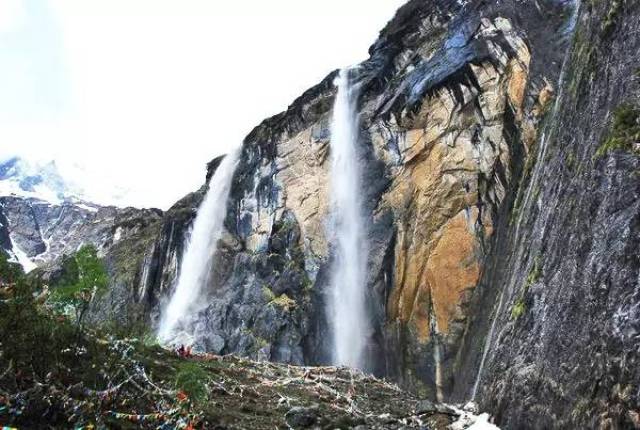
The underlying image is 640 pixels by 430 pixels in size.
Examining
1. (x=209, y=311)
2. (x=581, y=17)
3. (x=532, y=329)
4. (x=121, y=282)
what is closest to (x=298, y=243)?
(x=209, y=311)

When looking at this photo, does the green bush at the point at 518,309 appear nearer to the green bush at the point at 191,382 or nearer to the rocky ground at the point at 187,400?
the rocky ground at the point at 187,400

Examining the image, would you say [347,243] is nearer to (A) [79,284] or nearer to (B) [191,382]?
(A) [79,284]

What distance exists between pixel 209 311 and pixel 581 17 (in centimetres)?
2872

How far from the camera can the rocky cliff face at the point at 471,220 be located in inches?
380

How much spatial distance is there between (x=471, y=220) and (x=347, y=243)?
859 cm

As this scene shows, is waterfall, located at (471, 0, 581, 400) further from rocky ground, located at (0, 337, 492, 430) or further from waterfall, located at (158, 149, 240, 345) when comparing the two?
waterfall, located at (158, 149, 240, 345)

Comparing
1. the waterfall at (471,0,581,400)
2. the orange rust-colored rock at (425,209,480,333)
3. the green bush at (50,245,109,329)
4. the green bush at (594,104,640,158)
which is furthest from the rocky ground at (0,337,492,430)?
the orange rust-colored rock at (425,209,480,333)

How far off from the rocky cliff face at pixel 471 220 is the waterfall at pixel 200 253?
55.7 inches

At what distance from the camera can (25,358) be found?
9711 mm

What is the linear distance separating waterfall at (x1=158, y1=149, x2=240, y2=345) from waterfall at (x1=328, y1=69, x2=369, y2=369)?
1194 centimetres

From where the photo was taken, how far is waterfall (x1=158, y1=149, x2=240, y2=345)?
140 feet

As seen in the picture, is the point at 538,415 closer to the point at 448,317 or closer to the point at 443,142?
the point at 448,317

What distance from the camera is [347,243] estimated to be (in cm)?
3350

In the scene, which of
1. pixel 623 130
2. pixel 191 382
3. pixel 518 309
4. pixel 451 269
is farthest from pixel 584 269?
pixel 451 269
